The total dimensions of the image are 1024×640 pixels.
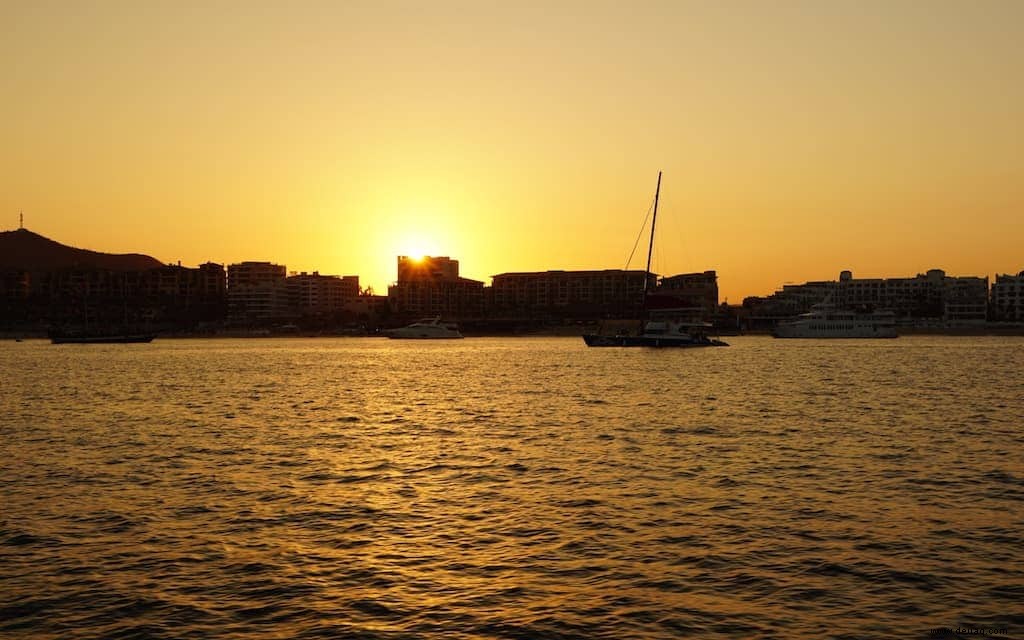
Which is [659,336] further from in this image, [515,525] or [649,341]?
[515,525]

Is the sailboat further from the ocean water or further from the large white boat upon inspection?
the ocean water

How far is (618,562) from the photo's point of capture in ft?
64.1

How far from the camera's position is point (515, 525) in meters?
23.1

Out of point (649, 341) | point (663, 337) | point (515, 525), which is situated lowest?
point (515, 525)

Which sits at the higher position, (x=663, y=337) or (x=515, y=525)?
(x=663, y=337)

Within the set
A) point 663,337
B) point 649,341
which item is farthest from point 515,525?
point 663,337

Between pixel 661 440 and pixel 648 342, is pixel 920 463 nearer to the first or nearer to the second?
pixel 661 440

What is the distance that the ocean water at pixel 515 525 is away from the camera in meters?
16.2

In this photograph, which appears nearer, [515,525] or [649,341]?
[515,525]

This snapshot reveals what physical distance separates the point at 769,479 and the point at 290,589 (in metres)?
17.3

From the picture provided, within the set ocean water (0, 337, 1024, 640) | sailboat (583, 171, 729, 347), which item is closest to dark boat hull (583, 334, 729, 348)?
sailboat (583, 171, 729, 347)

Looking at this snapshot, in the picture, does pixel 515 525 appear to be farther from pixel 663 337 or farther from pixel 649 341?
pixel 663 337

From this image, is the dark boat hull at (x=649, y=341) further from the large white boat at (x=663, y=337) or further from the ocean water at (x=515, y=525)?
the ocean water at (x=515, y=525)

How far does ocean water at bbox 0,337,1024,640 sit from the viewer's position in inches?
637
